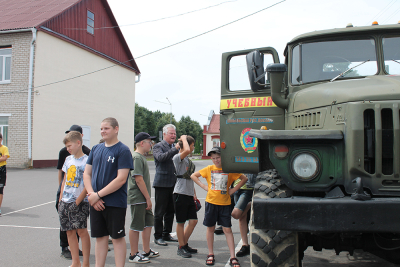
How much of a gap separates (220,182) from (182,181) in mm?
791

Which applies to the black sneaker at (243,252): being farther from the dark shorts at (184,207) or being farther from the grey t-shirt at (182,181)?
the grey t-shirt at (182,181)

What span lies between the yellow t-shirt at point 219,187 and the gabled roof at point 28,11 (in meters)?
17.7

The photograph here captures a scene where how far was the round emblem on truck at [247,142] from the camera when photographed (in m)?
4.87

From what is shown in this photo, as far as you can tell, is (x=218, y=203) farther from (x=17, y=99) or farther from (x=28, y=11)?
(x=28, y=11)

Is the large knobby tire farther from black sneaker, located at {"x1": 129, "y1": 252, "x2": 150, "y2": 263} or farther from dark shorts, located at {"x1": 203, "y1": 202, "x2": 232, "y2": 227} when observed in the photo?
black sneaker, located at {"x1": 129, "y1": 252, "x2": 150, "y2": 263}

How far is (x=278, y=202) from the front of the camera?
2.77 metres

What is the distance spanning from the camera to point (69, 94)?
21.7 metres

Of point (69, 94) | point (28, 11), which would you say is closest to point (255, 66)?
point (69, 94)

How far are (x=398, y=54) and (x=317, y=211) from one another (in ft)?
8.52

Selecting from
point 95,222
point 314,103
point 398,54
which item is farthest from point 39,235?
point 398,54

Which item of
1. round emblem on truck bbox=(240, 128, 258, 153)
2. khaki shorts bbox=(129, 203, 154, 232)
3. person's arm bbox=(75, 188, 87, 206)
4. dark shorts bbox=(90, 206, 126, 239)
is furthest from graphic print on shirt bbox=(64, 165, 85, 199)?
round emblem on truck bbox=(240, 128, 258, 153)

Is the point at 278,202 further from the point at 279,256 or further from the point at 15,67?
the point at 15,67

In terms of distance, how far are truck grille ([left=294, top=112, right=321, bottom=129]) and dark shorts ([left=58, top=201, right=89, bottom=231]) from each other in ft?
9.24

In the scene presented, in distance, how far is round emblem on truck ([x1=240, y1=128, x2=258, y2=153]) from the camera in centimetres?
487
